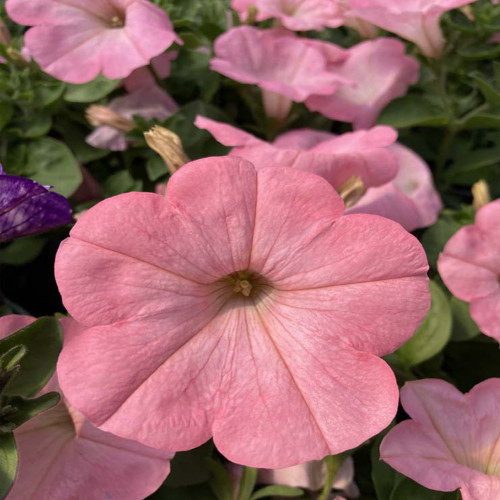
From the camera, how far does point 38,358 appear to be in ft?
1.91

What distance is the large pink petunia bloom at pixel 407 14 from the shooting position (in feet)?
2.68

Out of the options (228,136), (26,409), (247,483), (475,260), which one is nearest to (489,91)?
(475,260)

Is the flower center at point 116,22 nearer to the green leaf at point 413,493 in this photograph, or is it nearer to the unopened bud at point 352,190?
the unopened bud at point 352,190

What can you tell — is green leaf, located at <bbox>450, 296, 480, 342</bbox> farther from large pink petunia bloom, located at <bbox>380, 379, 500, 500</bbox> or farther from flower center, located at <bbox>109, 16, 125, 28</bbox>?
flower center, located at <bbox>109, 16, 125, 28</bbox>

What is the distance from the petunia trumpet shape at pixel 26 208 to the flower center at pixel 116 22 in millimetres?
327

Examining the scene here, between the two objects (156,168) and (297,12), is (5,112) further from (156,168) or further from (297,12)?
(297,12)

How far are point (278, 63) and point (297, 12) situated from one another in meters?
0.11

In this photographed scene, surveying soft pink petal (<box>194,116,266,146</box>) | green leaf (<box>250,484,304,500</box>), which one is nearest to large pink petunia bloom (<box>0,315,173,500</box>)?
green leaf (<box>250,484,304,500</box>)

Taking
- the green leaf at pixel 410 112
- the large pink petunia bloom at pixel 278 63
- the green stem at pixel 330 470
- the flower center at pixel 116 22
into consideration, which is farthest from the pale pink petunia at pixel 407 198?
the flower center at pixel 116 22

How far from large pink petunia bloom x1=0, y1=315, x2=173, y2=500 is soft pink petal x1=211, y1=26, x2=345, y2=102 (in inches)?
16.8

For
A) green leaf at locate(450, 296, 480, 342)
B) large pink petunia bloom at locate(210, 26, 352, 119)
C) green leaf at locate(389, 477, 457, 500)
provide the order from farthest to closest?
large pink petunia bloom at locate(210, 26, 352, 119), green leaf at locate(450, 296, 480, 342), green leaf at locate(389, 477, 457, 500)

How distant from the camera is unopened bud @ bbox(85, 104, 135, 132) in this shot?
2.55 feet

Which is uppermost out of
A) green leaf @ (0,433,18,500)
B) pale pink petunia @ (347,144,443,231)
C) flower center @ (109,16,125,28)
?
flower center @ (109,16,125,28)

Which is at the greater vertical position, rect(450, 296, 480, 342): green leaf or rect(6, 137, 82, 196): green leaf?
rect(6, 137, 82, 196): green leaf
